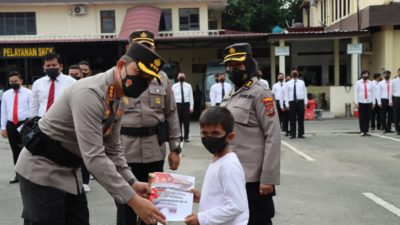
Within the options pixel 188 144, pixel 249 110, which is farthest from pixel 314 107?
pixel 249 110

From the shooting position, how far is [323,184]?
26.0ft

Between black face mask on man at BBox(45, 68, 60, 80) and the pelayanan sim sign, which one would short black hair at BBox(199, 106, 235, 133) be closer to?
black face mask on man at BBox(45, 68, 60, 80)

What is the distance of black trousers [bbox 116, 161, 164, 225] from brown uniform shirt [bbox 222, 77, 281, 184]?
1.09 metres

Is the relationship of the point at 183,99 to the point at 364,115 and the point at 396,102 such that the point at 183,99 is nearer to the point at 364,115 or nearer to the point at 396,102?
the point at 364,115

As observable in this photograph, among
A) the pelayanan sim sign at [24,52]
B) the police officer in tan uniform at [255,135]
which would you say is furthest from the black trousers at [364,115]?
the pelayanan sim sign at [24,52]

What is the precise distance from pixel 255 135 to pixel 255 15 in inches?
1440

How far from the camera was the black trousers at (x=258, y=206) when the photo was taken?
3953mm

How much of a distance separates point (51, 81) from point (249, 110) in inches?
164

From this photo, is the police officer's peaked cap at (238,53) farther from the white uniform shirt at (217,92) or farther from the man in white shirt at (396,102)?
the man in white shirt at (396,102)

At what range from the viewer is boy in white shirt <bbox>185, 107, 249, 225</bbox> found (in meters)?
2.97

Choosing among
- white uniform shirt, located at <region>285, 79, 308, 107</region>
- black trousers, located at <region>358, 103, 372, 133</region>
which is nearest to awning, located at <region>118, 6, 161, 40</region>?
white uniform shirt, located at <region>285, 79, 308, 107</region>

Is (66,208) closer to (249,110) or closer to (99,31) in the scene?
(249,110)

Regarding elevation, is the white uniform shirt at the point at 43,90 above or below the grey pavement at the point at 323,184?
above

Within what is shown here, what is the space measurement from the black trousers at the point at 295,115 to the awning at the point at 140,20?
1244 centimetres
